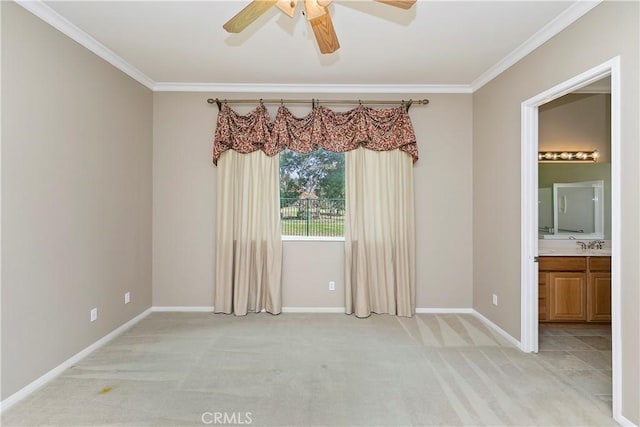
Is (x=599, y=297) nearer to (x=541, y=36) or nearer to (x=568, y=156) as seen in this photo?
(x=568, y=156)

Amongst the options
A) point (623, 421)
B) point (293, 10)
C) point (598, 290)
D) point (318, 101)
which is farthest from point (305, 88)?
point (598, 290)

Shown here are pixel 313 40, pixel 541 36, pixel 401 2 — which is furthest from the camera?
pixel 313 40

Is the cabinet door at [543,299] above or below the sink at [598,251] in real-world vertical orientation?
below

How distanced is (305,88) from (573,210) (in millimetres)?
3677

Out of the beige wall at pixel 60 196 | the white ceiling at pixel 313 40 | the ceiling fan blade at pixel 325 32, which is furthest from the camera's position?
the white ceiling at pixel 313 40

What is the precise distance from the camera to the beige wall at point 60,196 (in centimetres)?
212

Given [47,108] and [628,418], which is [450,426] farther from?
[47,108]

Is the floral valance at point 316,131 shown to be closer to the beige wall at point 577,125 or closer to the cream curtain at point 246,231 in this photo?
the cream curtain at point 246,231

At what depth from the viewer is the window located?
13.1 feet

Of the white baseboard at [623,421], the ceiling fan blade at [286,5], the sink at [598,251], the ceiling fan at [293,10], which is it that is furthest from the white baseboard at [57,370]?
the sink at [598,251]

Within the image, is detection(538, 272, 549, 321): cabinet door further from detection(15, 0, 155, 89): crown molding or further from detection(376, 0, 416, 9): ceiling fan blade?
detection(15, 0, 155, 89): crown molding

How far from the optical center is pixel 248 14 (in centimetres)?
170

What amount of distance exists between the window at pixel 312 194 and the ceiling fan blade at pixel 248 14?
2235mm

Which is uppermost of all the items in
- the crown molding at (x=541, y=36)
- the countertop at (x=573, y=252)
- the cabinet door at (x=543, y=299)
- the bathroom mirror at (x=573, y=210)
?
the crown molding at (x=541, y=36)
